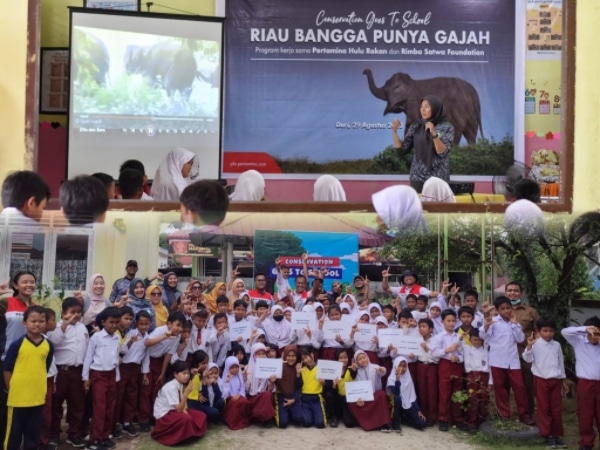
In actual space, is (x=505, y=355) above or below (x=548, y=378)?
above

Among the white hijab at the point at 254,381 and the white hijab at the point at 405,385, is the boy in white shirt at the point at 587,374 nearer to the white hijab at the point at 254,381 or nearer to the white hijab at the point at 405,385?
the white hijab at the point at 405,385

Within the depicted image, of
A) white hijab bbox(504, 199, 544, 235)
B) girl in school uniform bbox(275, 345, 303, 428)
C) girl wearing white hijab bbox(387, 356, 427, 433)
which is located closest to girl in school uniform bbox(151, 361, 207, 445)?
girl in school uniform bbox(275, 345, 303, 428)

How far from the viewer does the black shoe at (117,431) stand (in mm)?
5582

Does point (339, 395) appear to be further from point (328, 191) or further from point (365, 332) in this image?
point (328, 191)

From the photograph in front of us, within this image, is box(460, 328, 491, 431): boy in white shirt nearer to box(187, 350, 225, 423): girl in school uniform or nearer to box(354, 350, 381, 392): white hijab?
box(354, 350, 381, 392): white hijab

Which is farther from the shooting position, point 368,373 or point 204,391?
point 368,373

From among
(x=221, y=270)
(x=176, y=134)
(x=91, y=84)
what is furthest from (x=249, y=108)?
(x=221, y=270)

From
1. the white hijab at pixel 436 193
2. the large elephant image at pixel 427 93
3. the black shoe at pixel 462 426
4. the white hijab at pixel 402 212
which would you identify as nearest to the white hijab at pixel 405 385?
the black shoe at pixel 462 426

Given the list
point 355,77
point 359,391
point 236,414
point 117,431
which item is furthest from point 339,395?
point 355,77

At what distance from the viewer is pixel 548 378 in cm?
575

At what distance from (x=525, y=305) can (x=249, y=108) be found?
14.1ft

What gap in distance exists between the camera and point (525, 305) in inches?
236

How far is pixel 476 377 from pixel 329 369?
110cm

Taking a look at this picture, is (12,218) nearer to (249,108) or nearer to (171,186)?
(171,186)
